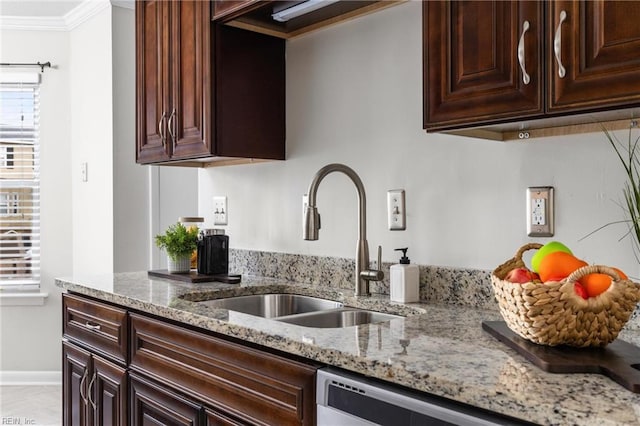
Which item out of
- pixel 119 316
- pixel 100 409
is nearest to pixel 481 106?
pixel 119 316

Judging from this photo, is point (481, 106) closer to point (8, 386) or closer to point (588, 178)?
point (588, 178)

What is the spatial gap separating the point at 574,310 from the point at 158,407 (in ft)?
4.28

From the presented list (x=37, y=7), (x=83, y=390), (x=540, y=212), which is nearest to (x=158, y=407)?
(x=83, y=390)

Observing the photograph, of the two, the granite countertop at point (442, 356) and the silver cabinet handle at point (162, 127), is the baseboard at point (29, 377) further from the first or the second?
the granite countertop at point (442, 356)

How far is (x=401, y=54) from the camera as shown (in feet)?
6.53

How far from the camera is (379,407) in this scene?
3.67ft

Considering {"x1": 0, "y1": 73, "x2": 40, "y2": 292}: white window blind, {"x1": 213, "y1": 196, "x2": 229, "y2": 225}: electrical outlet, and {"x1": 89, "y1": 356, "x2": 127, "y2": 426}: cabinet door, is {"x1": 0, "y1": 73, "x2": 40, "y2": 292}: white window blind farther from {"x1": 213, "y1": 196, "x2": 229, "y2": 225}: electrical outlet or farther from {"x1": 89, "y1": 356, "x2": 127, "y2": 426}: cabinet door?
{"x1": 89, "y1": 356, "x2": 127, "y2": 426}: cabinet door

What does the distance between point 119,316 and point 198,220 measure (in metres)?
0.70

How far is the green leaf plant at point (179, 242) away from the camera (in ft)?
8.16

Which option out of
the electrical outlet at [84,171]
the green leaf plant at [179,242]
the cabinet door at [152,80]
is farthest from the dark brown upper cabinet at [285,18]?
the electrical outlet at [84,171]

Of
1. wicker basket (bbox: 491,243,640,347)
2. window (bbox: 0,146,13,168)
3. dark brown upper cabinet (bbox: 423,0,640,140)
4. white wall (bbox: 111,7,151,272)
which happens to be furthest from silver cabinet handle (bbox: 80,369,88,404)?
window (bbox: 0,146,13,168)

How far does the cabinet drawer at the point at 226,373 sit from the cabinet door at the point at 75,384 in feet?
1.46

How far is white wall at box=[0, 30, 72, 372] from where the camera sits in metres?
4.10

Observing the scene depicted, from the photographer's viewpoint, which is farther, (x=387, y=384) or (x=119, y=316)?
(x=119, y=316)
